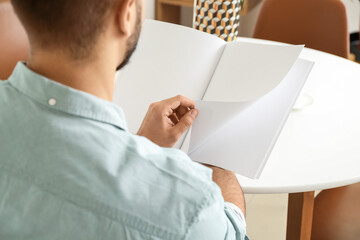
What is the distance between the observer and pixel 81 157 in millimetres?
627

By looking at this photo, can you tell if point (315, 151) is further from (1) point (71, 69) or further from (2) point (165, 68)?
(1) point (71, 69)

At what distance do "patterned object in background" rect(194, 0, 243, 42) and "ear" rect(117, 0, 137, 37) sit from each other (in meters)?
0.80

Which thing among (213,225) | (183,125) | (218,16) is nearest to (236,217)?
(213,225)

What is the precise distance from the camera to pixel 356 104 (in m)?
1.43

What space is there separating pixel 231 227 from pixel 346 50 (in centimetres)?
162

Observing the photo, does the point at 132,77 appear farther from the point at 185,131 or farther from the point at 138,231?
the point at 138,231

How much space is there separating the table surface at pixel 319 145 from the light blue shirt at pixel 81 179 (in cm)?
43

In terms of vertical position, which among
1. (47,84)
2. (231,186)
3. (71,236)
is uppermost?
(47,84)

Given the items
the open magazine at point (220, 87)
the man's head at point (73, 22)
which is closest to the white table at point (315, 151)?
the open magazine at point (220, 87)

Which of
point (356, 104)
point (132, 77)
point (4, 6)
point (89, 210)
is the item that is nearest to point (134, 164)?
point (89, 210)

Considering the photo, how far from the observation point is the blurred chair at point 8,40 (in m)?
1.76

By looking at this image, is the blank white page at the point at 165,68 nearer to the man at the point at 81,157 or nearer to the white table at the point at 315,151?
the white table at the point at 315,151

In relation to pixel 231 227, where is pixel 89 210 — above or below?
above

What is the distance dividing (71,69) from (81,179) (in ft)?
0.56
